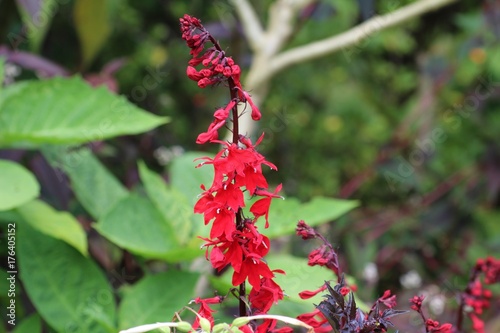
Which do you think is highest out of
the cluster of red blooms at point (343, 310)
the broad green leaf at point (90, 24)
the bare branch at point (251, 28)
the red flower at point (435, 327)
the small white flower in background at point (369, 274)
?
the broad green leaf at point (90, 24)

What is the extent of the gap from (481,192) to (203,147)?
0.75m

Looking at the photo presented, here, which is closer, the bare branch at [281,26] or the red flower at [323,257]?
the red flower at [323,257]

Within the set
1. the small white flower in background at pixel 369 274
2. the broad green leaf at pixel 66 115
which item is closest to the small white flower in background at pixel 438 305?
the small white flower in background at pixel 369 274

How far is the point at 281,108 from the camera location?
103 inches

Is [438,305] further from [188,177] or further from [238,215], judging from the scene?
[238,215]

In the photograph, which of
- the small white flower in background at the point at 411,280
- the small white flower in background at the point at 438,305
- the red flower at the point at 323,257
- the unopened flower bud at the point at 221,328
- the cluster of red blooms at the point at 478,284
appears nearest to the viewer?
the unopened flower bud at the point at 221,328

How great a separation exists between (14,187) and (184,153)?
1.80ft

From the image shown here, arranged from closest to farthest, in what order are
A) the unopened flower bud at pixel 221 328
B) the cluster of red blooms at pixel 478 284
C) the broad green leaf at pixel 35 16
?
1. the unopened flower bud at pixel 221 328
2. the cluster of red blooms at pixel 478 284
3. the broad green leaf at pixel 35 16

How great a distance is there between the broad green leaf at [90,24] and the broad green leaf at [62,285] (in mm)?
557

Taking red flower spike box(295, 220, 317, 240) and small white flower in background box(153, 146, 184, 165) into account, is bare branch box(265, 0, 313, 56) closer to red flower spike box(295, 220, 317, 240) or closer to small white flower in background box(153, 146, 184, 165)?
small white flower in background box(153, 146, 184, 165)

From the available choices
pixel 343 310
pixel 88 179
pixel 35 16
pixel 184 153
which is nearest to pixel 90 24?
pixel 35 16

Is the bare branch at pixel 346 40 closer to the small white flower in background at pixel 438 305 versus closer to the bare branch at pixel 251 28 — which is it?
the bare branch at pixel 251 28

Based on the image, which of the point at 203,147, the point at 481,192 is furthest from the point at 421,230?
the point at 203,147

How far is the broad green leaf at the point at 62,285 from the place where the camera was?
0.74 metres
